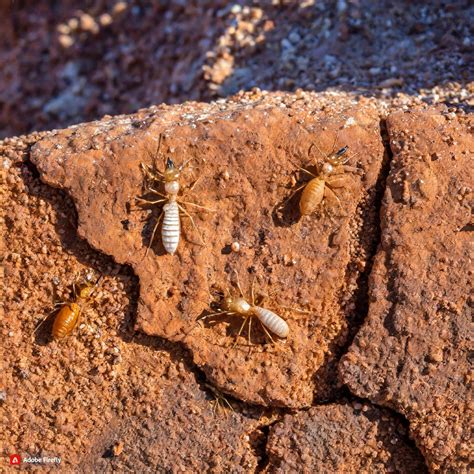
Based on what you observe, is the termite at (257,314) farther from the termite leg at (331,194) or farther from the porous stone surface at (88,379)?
the termite leg at (331,194)

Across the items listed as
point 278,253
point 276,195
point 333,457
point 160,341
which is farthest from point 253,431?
point 276,195

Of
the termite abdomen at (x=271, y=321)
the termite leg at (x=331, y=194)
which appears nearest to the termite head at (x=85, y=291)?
the termite abdomen at (x=271, y=321)

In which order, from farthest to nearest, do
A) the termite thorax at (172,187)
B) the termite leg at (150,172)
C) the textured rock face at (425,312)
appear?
the termite leg at (150,172) → the termite thorax at (172,187) → the textured rock face at (425,312)

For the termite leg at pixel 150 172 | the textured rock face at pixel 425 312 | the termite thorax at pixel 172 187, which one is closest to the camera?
the textured rock face at pixel 425 312

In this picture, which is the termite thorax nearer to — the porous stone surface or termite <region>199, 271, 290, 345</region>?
the porous stone surface

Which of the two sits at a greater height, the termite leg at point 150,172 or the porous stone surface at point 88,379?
the termite leg at point 150,172

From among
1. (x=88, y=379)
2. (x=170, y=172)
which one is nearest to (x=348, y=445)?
(x=88, y=379)
